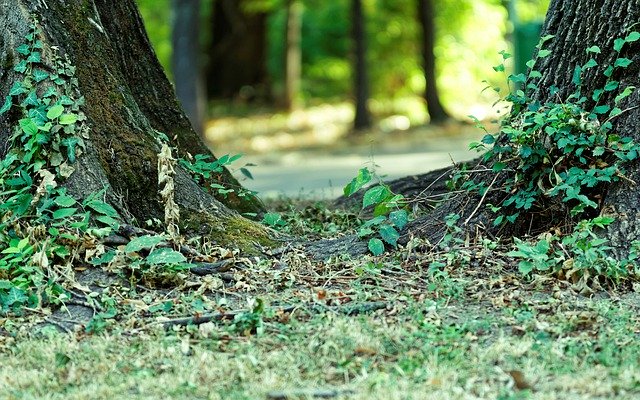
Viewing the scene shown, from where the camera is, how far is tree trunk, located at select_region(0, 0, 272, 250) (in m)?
6.18

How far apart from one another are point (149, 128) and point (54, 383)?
2.49 meters

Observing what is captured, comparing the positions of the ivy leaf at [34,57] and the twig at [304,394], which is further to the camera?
the ivy leaf at [34,57]

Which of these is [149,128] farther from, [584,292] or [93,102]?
[584,292]

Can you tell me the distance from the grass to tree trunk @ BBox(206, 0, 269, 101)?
24.8 m

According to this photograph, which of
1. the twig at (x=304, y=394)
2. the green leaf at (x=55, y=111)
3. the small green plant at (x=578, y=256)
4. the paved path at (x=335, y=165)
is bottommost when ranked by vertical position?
the paved path at (x=335, y=165)

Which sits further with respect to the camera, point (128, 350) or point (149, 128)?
point (149, 128)

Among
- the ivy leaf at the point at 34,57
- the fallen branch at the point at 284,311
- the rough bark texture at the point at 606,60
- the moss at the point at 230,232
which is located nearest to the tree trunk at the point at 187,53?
the moss at the point at 230,232

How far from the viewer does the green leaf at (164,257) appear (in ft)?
18.7

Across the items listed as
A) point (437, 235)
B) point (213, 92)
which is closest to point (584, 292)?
point (437, 235)

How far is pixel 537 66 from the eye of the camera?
648cm

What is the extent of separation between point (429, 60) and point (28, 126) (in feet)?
58.6

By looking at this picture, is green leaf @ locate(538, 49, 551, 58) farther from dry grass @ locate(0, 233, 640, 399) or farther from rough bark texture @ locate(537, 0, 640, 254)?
dry grass @ locate(0, 233, 640, 399)

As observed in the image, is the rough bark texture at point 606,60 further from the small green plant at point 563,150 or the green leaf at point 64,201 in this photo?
the green leaf at point 64,201

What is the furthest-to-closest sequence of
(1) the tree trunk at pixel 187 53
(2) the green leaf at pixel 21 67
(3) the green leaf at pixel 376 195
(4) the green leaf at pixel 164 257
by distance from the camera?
(1) the tree trunk at pixel 187 53 → (3) the green leaf at pixel 376 195 → (2) the green leaf at pixel 21 67 → (4) the green leaf at pixel 164 257
